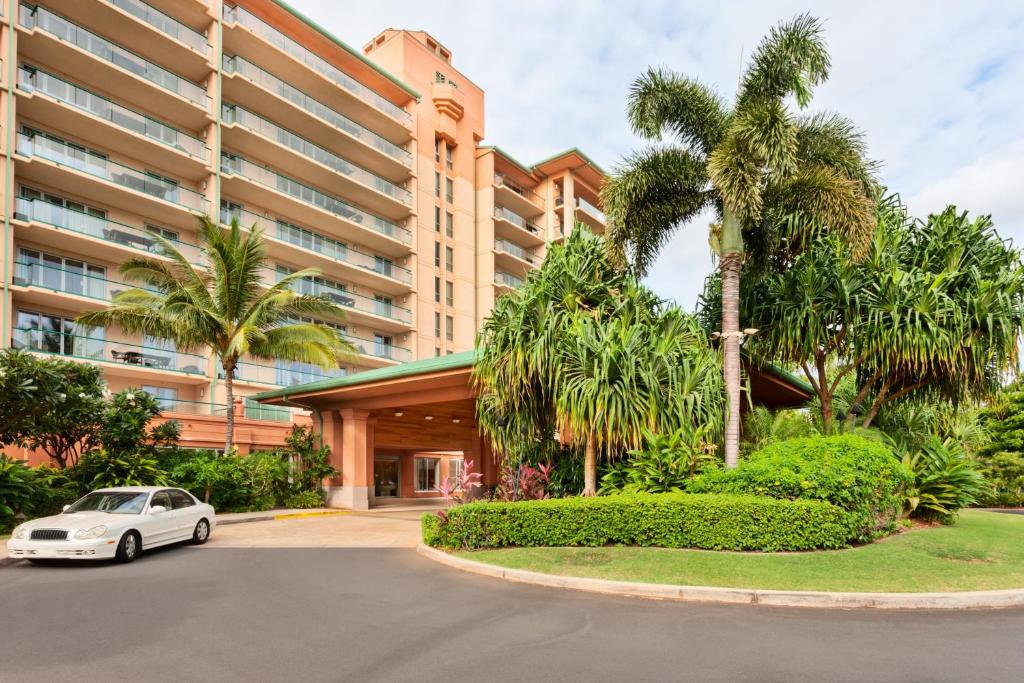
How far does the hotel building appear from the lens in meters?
29.2

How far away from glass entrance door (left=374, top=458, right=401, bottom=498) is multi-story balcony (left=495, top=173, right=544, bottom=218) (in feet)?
78.5

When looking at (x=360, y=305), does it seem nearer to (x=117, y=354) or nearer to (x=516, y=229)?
(x=117, y=354)

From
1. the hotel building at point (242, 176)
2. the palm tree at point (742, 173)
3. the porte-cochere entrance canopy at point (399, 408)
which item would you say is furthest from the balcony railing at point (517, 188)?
the palm tree at point (742, 173)

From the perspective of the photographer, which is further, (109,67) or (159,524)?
(109,67)

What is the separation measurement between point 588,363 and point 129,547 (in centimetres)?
895

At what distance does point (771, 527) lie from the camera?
35.4 feet

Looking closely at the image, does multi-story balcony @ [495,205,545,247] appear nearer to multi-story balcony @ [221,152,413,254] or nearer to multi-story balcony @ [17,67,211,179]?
multi-story balcony @ [221,152,413,254]

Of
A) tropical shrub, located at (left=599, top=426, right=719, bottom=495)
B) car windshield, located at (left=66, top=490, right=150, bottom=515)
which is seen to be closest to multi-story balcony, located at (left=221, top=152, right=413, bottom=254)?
car windshield, located at (left=66, top=490, right=150, bottom=515)

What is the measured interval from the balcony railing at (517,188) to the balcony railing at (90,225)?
26.9 m

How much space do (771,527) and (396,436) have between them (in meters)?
23.6

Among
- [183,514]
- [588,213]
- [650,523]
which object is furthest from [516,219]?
[650,523]

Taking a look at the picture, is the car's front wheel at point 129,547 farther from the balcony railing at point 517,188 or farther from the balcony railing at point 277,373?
the balcony railing at point 517,188

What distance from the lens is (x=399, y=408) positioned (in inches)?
1017

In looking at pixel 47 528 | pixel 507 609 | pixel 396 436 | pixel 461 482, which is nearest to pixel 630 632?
pixel 507 609
